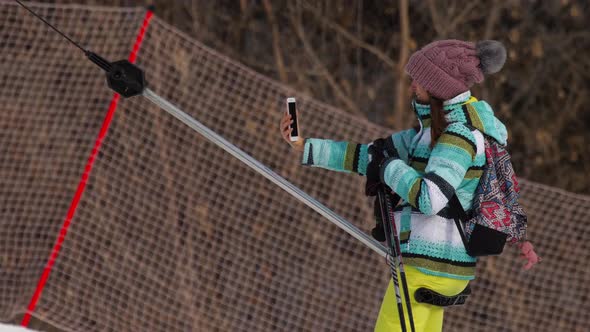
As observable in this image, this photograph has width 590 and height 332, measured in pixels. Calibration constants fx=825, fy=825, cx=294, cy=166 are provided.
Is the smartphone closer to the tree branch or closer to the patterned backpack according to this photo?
the patterned backpack

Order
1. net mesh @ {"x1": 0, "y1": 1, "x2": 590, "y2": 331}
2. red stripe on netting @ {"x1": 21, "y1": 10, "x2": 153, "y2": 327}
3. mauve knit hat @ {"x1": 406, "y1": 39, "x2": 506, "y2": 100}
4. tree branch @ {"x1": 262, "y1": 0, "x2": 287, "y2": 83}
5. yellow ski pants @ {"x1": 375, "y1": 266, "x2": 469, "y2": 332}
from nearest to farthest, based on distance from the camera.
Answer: mauve knit hat @ {"x1": 406, "y1": 39, "x2": 506, "y2": 100}
yellow ski pants @ {"x1": 375, "y1": 266, "x2": 469, "y2": 332}
red stripe on netting @ {"x1": 21, "y1": 10, "x2": 153, "y2": 327}
net mesh @ {"x1": 0, "y1": 1, "x2": 590, "y2": 331}
tree branch @ {"x1": 262, "y1": 0, "x2": 287, "y2": 83}

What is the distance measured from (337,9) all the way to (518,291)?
158 inches

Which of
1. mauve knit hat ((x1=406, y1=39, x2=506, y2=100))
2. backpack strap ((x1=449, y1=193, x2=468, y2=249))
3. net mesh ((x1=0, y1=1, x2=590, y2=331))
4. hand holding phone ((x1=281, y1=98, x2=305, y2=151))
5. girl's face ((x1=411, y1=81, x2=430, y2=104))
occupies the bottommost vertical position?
backpack strap ((x1=449, y1=193, x2=468, y2=249))

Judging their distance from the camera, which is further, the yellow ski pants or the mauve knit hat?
the yellow ski pants

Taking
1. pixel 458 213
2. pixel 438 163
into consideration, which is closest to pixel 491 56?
pixel 438 163

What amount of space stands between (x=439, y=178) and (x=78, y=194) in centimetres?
334

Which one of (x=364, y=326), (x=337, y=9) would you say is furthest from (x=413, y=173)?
(x=337, y=9)

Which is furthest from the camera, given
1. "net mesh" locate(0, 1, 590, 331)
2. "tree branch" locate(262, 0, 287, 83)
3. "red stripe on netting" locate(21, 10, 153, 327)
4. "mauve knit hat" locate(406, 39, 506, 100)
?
"tree branch" locate(262, 0, 287, 83)

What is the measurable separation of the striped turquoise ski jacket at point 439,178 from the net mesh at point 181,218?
266 centimetres

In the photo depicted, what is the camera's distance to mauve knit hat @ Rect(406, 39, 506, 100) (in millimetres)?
A: 2885

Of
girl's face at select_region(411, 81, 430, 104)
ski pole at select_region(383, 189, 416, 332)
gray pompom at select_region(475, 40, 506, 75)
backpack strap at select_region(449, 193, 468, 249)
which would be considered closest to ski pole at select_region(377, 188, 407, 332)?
ski pole at select_region(383, 189, 416, 332)

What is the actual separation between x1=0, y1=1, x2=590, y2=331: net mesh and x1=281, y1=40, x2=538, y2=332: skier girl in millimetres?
2672

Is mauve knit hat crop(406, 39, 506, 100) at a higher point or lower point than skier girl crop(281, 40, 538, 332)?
higher

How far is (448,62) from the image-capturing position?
288 cm
